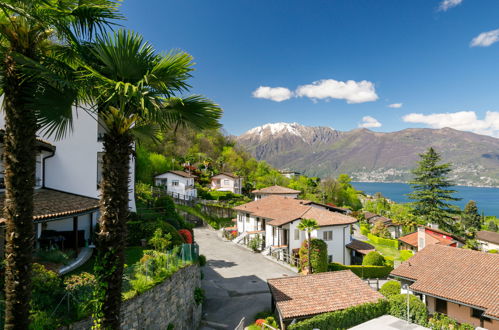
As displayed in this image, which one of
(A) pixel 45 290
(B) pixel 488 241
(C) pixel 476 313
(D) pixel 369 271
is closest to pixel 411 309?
(C) pixel 476 313

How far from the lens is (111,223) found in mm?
6062

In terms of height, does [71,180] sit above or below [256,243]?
above

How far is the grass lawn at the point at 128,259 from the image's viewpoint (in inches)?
541

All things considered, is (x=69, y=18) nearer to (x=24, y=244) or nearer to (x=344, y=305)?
(x=24, y=244)

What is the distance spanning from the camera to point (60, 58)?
21.3 feet

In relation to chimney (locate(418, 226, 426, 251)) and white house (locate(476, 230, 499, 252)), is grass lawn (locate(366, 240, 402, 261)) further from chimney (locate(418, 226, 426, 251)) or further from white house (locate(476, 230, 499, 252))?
white house (locate(476, 230, 499, 252))

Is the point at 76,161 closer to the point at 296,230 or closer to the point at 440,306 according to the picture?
the point at 296,230

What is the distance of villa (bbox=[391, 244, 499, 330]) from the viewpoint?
18.0m

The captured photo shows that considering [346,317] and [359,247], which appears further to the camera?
[359,247]

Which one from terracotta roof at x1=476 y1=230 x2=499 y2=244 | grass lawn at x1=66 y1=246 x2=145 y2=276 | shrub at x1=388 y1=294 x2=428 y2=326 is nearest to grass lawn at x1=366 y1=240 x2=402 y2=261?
terracotta roof at x1=476 y1=230 x2=499 y2=244

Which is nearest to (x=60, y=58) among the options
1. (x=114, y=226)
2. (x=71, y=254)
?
(x=114, y=226)

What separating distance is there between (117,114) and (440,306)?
23826 millimetres

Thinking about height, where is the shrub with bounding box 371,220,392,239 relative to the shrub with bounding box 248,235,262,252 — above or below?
below

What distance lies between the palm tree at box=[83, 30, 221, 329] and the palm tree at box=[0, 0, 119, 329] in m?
0.76
